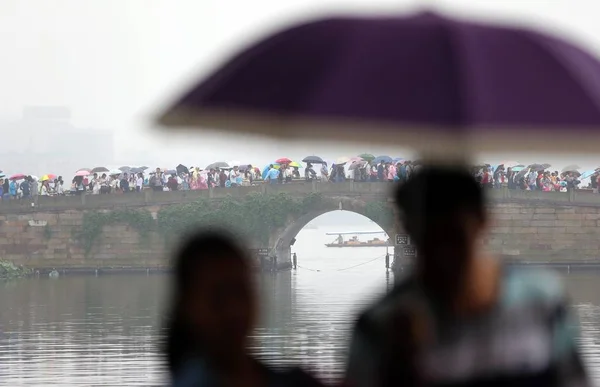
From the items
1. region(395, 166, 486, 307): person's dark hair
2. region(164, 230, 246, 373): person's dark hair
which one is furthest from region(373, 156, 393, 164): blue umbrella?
region(164, 230, 246, 373): person's dark hair

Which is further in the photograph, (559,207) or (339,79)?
(559,207)

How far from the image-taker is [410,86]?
238 centimetres

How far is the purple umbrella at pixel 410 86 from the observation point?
2365 mm

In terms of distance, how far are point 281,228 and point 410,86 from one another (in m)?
43.2

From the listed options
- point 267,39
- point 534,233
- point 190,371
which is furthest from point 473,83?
point 534,233

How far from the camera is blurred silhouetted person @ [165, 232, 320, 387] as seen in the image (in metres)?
2.08

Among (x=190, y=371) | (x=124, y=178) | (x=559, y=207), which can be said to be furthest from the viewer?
(x=124, y=178)

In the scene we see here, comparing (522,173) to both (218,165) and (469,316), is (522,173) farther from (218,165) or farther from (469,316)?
(469,316)

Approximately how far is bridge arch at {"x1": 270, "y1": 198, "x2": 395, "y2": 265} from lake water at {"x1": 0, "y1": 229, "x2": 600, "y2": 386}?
4511 mm

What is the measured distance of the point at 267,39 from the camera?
96.3 inches

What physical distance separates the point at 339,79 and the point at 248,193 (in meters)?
43.0

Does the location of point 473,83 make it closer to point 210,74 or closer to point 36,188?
point 210,74

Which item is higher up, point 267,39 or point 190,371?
point 267,39

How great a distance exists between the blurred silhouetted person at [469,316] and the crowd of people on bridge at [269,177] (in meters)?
40.1
